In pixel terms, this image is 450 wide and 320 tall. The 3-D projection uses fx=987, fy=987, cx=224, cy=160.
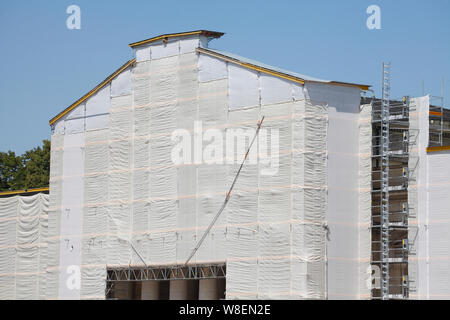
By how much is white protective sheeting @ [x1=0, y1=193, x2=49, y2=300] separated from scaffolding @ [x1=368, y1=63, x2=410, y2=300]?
28747 millimetres

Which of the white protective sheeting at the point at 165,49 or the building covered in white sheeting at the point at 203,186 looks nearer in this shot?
the building covered in white sheeting at the point at 203,186

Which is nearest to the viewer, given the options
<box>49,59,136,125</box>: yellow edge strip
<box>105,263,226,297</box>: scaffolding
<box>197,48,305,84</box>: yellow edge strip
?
<box>197,48,305,84</box>: yellow edge strip

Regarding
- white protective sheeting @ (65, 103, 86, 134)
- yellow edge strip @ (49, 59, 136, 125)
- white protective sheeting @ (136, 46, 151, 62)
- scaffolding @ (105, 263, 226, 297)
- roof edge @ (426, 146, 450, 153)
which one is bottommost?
scaffolding @ (105, 263, 226, 297)

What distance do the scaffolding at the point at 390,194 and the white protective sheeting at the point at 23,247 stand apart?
28.7 meters

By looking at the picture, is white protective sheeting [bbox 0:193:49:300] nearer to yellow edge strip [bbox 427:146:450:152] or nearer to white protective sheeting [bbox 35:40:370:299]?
white protective sheeting [bbox 35:40:370:299]

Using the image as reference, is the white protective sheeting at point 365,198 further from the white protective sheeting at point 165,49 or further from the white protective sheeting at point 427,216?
the white protective sheeting at point 165,49

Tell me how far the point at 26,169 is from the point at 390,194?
62.2m

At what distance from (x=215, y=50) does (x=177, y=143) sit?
7094 mm

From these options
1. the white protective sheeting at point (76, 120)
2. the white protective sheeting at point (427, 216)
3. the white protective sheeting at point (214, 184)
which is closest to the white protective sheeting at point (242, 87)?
the white protective sheeting at point (214, 184)

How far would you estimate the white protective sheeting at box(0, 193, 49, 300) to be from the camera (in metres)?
81.0

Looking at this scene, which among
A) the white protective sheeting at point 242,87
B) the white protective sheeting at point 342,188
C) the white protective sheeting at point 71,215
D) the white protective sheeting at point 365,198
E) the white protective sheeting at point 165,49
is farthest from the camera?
the white protective sheeting at point 71,215

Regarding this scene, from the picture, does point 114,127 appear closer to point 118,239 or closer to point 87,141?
point 87,141

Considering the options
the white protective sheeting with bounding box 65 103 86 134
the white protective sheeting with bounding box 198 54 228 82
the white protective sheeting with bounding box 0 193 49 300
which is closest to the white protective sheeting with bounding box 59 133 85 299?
→ the white protective sheeting with bounding box 65 103 86 134

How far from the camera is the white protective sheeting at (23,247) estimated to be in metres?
81.0
